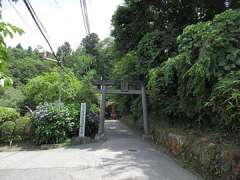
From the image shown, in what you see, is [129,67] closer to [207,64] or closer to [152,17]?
[152,17]

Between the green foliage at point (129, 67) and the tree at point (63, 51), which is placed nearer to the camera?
the green foliage at point (129, 67)

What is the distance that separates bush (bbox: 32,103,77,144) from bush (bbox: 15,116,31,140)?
0.37 meters

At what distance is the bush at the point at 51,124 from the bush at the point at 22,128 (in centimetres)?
37

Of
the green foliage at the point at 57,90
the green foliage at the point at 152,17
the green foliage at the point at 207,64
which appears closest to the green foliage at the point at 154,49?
the green foliage at the point at 152,17

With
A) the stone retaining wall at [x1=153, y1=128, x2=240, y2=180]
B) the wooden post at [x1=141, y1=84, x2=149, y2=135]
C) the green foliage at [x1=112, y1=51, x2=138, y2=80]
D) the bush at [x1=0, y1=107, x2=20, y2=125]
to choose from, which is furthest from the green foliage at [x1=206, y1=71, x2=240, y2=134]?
the bush at [x1=0, y1=107, x2=20, y2=125]

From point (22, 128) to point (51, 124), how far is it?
155 centimetres

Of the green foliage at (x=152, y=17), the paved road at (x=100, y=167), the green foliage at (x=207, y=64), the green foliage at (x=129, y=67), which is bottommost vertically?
the paved road at (x=100, y=167)

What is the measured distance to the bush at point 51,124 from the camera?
10664mm

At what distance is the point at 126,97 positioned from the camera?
16578 millimetres

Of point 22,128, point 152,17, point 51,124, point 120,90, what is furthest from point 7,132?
point 152,17

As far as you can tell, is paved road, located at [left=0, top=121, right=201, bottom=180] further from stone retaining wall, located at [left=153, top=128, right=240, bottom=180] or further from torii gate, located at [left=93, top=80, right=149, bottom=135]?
torii gate, located at [left=93, top=80, right=149, bottom=135]

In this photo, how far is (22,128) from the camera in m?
11.4

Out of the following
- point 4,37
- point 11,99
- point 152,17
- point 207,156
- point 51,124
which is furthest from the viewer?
point 11,99

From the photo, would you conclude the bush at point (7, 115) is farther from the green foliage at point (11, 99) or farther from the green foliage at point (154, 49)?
the green foliage at point (154, 49)
